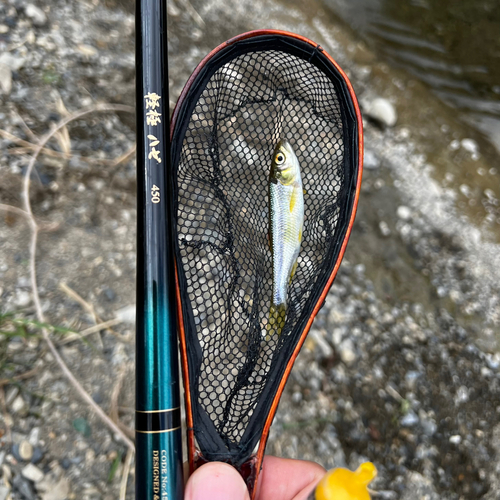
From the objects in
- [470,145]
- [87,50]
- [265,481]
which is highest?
[470,145]

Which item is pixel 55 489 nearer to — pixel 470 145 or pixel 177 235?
pixel 177 235

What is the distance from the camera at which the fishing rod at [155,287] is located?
3.66ft

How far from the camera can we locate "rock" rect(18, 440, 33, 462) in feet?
5.45

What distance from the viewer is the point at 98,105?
2268 mm

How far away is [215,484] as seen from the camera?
112cm

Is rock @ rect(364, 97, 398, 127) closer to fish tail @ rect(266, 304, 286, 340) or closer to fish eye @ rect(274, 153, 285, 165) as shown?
fish eye @ rect(274, 153, 285, 165)

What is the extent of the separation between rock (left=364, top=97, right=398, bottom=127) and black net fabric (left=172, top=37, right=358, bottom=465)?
165 centimetres

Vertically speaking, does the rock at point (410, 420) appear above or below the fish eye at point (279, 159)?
below

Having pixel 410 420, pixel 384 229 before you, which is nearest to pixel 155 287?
pixel 410 420

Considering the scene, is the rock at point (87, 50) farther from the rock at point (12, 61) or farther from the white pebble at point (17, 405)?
the white pebble at point (17, 405)

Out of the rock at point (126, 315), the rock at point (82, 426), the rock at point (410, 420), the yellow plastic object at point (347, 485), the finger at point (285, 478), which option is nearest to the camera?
the yellow plastic object at point (347, 485)

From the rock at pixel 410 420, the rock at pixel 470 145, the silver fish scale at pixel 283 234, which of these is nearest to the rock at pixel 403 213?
the rock at pixel 470 145

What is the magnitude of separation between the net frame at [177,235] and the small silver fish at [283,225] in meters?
0.15

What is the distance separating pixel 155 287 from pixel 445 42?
3743 millimetres
